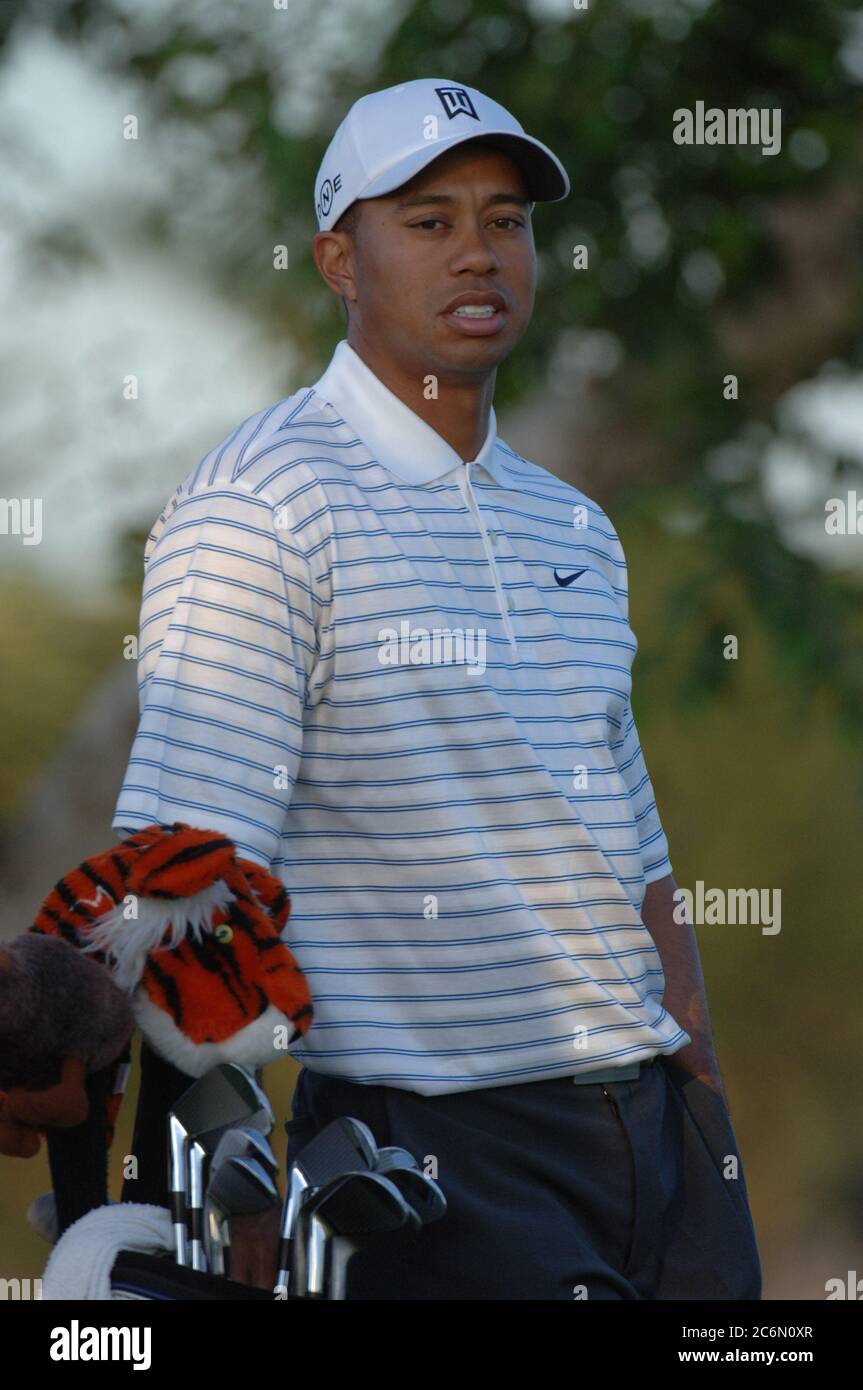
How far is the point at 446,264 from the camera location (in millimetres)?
2092

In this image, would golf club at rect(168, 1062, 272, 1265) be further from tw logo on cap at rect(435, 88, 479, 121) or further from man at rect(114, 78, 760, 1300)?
tw logo on cap at rect(435, 88, 479, 121)

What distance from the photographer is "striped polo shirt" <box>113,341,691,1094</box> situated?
180cm

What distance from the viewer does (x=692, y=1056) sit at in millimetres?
2217

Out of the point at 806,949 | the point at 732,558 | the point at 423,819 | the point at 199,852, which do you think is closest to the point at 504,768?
the point at 423,819

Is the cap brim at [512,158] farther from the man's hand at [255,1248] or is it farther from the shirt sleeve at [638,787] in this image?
the man's hand at [255,1248]

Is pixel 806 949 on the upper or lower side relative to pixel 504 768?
upper

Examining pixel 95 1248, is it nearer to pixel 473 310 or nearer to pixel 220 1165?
pixel 220 1165

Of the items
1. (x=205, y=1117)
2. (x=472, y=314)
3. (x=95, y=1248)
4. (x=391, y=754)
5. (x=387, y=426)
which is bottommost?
(x=95, y=1248)

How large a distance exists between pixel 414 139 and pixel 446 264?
0.14 metres

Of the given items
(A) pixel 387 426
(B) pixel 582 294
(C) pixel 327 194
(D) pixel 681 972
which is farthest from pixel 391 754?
(B) pixel 582 294

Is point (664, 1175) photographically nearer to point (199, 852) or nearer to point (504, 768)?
point (504, 768)

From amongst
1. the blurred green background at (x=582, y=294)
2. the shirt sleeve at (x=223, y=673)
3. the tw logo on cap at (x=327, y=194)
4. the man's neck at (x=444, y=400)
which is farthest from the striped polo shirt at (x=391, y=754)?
the blurred green background at (x=582, y=294)

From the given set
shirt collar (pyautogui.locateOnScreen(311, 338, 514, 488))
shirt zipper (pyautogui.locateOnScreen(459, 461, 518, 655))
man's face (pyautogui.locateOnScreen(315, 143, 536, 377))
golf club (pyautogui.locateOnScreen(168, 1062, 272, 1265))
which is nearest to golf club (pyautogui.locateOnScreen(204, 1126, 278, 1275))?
golf club (pyautogui.locateOnScreen(168, 1062, 272, 1265))
